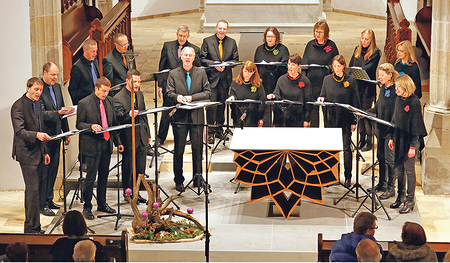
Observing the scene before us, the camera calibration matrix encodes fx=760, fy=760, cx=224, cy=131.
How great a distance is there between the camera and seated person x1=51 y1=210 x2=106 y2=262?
204 inches

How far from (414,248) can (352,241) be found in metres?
0.43

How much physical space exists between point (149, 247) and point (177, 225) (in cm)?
36

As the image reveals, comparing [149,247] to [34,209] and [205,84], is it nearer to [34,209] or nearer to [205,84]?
[34,209]

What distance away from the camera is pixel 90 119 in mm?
7227

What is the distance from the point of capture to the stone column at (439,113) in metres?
8.58

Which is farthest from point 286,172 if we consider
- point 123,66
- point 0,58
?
point 0,58

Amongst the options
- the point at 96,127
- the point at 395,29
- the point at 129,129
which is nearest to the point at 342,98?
the point at 129,129

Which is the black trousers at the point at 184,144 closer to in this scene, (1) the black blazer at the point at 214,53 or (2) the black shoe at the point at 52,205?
(1) the black blazer at the point at 214,53

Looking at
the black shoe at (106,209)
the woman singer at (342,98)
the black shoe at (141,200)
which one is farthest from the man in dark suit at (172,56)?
the woman singer at (342,98)

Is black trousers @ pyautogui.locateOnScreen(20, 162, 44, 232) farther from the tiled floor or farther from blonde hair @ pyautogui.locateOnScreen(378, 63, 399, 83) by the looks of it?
blonde hair @ pyautogui.locateOnScreen(378, 63, 399, 83)

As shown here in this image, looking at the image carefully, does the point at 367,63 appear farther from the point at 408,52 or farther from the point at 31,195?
the point at 31,195

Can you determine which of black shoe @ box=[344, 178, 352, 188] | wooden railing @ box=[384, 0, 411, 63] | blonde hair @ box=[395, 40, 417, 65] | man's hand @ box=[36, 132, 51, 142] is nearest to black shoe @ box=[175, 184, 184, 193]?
man's hand @ box=[36, 132, 51, 142]

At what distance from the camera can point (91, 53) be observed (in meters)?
8.20

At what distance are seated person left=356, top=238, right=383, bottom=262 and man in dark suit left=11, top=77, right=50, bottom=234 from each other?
137 inches
